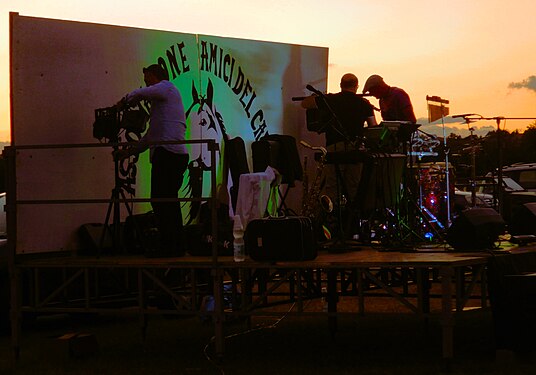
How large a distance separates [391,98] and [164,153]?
10.8 feet

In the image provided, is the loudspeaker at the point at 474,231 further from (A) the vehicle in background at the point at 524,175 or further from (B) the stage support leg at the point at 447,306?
(A) the vehicle in background at the point at 524,175

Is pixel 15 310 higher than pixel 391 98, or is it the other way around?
pixel 391 98

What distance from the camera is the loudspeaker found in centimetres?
818

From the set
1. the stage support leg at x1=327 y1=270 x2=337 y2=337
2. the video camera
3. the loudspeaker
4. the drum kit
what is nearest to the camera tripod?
the video camera

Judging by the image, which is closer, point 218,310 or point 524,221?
point 218,310

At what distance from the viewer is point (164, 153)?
8734mm

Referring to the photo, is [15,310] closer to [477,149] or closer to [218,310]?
[218,310]

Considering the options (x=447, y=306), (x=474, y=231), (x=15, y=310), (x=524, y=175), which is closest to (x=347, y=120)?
(x=474, y=231)

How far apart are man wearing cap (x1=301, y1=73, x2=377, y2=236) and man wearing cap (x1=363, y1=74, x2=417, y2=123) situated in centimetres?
98

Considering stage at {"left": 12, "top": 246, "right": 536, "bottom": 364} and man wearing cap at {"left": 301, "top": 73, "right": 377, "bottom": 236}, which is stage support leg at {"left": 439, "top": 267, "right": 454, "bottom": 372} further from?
man wearing cap at {"left": 301, "top": 73, "right": 377, "bottom": 236}

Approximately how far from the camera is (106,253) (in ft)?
30.7

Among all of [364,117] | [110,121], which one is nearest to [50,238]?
[110,121]

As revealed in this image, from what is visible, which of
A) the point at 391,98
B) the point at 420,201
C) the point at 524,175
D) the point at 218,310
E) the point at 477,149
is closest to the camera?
the point at 218,310

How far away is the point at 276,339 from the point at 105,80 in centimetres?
322
